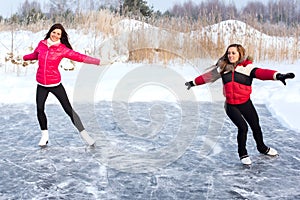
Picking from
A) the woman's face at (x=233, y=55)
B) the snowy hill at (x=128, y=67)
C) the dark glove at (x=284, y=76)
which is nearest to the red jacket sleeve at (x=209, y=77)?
the woman's face at (x=233, y=55)

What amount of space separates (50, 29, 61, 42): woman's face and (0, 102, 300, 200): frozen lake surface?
3.36 ft

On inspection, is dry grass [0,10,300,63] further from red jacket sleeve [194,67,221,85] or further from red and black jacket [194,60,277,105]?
red and black jacket [194,60,277,105]

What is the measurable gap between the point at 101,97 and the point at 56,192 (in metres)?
3.69

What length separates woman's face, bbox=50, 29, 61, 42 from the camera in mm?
3764

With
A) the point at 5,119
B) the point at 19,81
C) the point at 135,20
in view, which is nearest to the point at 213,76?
the point at 5,119

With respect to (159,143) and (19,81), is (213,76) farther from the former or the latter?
(19,81)

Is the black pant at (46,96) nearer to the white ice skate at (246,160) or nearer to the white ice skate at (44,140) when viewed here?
the white ice skate at (44,140)

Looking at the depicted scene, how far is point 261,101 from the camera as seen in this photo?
5992mm

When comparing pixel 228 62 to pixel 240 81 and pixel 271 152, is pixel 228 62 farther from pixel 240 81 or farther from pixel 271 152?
pixel 271 152

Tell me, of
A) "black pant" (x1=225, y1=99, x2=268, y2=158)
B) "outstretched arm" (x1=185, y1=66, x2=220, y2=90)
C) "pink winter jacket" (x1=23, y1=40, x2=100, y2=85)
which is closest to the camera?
"black pant" (x1=225, y1=99, x2=268, y2=158)

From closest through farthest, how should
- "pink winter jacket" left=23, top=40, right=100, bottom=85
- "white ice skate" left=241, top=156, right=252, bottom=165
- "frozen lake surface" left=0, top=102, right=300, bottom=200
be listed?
"frozen lake surface" left=0, top=102, right=300, bottom=200 → "white ice skate" left=241, top=156, right=252, bottom=165 → "pink winter jacket" left=23, top=40, right=100, bottom=85

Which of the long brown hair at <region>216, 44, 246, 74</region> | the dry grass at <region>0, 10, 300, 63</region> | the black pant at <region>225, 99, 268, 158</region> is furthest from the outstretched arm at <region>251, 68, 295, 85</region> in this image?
the dry grass at <region>0, 10, 300, 63</region>

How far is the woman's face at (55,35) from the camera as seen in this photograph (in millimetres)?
3764

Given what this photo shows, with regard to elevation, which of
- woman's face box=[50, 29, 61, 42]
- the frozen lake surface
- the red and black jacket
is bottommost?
the frozen lake surface
